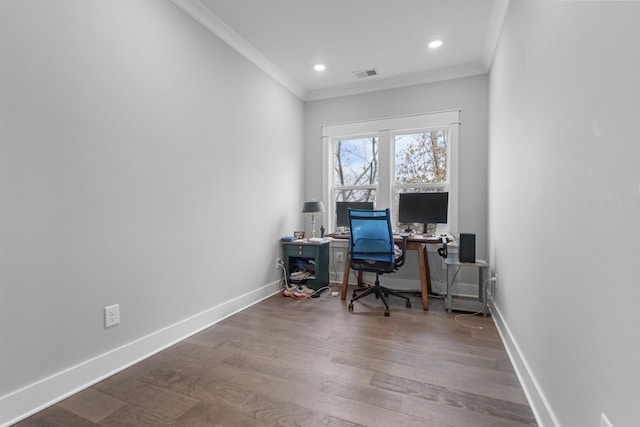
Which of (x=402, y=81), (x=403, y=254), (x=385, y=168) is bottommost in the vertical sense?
(x=403, y=254)

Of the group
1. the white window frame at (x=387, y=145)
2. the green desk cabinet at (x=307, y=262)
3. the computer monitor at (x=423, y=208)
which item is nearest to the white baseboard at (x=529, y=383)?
the computer monitor at (x=423, y=208)

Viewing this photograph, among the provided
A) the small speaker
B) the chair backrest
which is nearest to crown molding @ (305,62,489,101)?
the chair backrest

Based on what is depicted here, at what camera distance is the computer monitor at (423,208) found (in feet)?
11.5

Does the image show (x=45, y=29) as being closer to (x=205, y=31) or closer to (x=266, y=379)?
(x=205, y=31)

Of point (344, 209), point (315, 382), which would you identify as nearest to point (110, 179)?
point (315, 382)

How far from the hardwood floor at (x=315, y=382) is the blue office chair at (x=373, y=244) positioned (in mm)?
622

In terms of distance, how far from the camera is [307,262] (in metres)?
3.93

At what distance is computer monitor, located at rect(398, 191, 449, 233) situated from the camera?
3500mm

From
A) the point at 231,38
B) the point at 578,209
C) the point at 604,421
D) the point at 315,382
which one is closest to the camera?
the point at 604,421

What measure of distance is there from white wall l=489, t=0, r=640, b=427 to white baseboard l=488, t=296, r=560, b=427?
0.01 m

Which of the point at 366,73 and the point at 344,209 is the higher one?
the point at 366,73

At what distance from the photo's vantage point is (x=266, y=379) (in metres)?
1.81

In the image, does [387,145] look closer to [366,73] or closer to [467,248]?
[366,73]

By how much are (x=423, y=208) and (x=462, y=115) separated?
123cm
